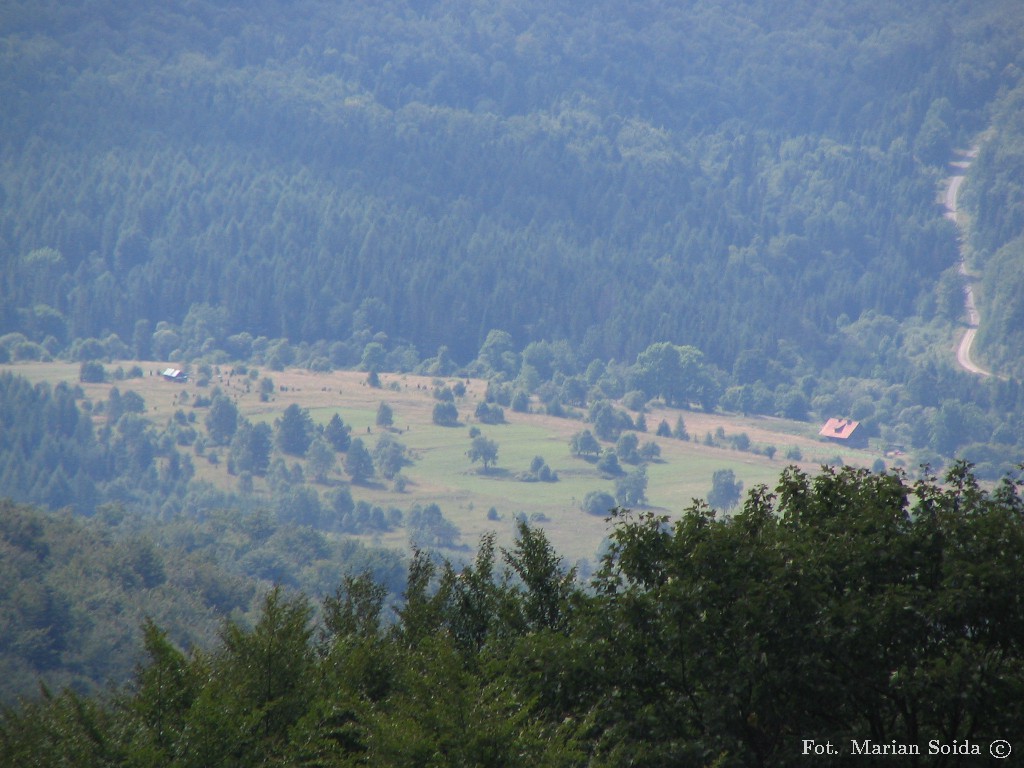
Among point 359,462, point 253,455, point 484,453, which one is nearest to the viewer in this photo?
point 484,453

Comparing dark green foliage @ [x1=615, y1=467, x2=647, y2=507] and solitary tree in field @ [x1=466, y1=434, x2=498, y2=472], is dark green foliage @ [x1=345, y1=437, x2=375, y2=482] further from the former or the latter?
dark green foliage @ [x1=615, y1=467, x2=647, y2=507]

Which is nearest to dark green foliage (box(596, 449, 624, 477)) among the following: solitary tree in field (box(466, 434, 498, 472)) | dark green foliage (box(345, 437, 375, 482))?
solitary tree in field (box(466, 434, 498, 472))

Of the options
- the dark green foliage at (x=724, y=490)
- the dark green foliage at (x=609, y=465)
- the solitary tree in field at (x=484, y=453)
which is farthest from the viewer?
the dark green foliage at (x=609, y=465)

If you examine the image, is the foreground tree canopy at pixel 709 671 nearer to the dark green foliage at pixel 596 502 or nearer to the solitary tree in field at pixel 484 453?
the dark green foliage at pixel 596 502

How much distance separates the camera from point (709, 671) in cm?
1772

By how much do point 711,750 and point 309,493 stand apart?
17179 centimetres

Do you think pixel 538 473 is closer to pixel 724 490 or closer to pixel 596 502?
pixel 596 502

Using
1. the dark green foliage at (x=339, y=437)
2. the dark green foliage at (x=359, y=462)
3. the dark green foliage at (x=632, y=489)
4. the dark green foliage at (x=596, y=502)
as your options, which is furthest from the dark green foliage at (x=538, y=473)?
the dark green foliage at (x=339, y=437)

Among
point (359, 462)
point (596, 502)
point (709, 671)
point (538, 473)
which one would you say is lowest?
point (709, 671)

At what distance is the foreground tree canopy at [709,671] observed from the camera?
16500mm

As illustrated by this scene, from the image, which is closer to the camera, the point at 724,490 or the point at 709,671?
the point at 709,671

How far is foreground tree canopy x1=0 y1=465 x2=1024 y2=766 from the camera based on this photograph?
650 inches

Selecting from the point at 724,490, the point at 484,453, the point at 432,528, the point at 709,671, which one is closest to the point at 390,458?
the point at 484,453

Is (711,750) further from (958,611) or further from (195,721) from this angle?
(195,721)
